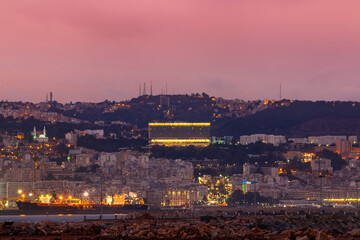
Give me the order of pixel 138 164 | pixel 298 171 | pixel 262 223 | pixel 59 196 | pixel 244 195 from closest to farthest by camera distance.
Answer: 1. pixel 262 223
2. pixel 59 196
3. pixel 244 195
4. pixel 138 164
5. pixel 298 171

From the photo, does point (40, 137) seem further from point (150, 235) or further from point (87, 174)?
point (150, 235)

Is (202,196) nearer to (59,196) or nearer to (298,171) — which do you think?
(59,196)

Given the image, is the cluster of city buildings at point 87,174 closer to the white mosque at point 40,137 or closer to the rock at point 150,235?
the white mosque at point 40,137

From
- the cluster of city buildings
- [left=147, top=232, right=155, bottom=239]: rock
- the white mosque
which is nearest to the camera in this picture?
[left=147, top=232, right=155, bottom=239]: rock

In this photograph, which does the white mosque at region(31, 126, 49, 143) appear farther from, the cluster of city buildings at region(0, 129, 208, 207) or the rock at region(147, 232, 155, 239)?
the rock at region(147, 232, 155, 239)

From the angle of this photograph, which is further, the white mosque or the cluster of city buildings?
the white mosque

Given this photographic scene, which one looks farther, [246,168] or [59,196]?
[246,168]

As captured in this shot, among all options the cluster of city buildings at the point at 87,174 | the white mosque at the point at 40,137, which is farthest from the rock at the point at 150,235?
the white mosque at the point at 40,137

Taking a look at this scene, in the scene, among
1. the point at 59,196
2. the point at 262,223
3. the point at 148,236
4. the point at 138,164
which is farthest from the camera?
the point at 138,164

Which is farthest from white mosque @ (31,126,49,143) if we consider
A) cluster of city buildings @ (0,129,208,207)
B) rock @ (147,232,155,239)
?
rock @ (147,232,155,239)

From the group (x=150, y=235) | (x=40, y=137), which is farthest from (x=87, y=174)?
(x=150, y=235)

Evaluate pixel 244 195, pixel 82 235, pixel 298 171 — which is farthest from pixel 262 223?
pixel 298 171
